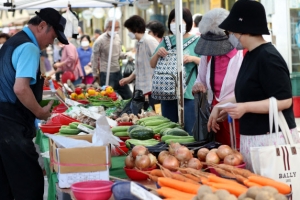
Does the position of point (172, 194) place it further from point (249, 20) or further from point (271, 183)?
point (249, 20)

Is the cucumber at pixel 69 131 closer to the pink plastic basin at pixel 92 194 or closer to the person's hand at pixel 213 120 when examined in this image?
the person's hand at pixel 213 120

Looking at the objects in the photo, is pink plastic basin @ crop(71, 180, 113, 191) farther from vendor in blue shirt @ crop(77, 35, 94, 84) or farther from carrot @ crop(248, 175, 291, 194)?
vendor in blue shirt @ crop(77, 35, 94, 84)

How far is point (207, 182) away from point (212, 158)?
1.84ft

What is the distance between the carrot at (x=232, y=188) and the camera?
10.5ft

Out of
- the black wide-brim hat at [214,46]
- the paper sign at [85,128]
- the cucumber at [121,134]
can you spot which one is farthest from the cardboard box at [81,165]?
the cucumber at [121,134]

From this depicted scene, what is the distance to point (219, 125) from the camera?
4938 mm

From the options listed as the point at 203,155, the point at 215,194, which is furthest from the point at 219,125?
the point at 215,194

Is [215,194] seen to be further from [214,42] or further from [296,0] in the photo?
[296,0]

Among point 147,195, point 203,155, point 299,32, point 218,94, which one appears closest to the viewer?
point 147,195

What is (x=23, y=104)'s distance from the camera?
4.82 meters

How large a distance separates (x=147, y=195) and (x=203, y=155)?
1.30 meters

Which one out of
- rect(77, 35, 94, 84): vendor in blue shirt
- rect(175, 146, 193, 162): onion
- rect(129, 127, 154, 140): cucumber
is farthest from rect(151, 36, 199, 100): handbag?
rect(77, 35, 94, 84): vendor in blue shirt

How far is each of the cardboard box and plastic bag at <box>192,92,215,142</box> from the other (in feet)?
3.65

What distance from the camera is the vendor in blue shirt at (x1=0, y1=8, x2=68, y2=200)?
477 cm
